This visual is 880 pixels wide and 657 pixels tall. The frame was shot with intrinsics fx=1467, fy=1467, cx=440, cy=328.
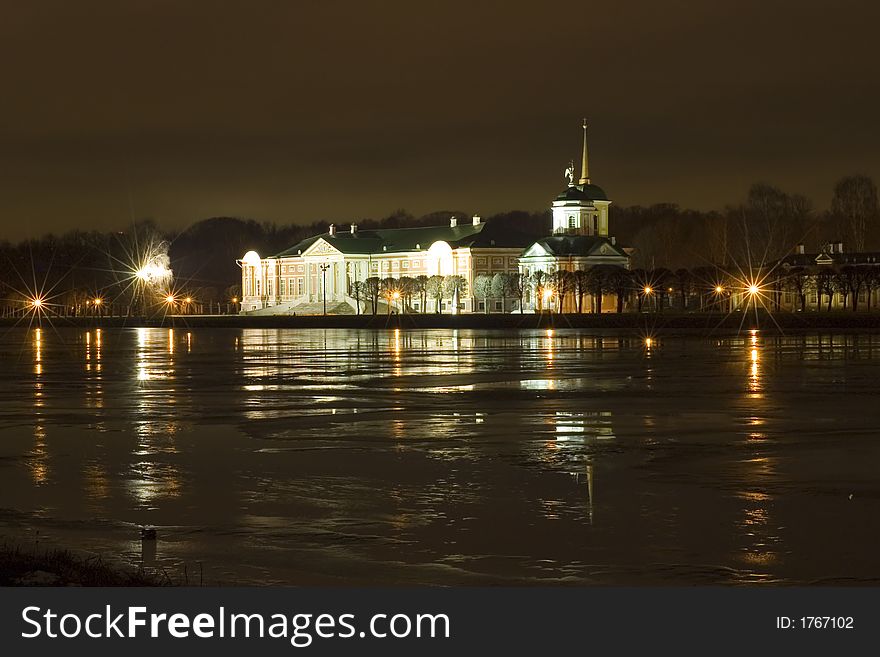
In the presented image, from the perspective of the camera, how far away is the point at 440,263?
13325 centimetres

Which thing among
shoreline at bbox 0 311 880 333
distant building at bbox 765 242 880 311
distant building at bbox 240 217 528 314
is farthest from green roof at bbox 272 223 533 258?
distant building at bbox 765 242 880 311

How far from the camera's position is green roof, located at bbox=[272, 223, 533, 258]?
132 m

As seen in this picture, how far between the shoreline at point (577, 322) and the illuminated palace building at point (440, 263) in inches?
462

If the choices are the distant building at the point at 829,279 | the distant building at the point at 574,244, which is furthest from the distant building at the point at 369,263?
the distant building at the point at 829,279

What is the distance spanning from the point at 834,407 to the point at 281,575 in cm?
1437

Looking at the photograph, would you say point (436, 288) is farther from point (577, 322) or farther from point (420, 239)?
point (577, 322)

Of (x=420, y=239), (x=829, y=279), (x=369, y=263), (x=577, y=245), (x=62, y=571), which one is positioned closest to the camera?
(x=62, y=571)

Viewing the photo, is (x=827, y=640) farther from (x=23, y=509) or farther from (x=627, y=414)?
(x=627, y=414)

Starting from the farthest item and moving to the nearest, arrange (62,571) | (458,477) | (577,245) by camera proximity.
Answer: (577,245) < (458,477) < (62,571)

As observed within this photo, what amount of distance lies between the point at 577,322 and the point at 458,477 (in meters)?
72.8

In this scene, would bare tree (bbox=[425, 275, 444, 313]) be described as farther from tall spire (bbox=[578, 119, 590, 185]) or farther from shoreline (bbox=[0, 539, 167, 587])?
shoreline (bbox=[0, 539, 167, 587])

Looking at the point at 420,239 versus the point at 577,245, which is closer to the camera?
the point at 577,245

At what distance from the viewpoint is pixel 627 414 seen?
22.5 m

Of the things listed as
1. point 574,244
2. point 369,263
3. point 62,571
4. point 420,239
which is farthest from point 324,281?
point 62,571
